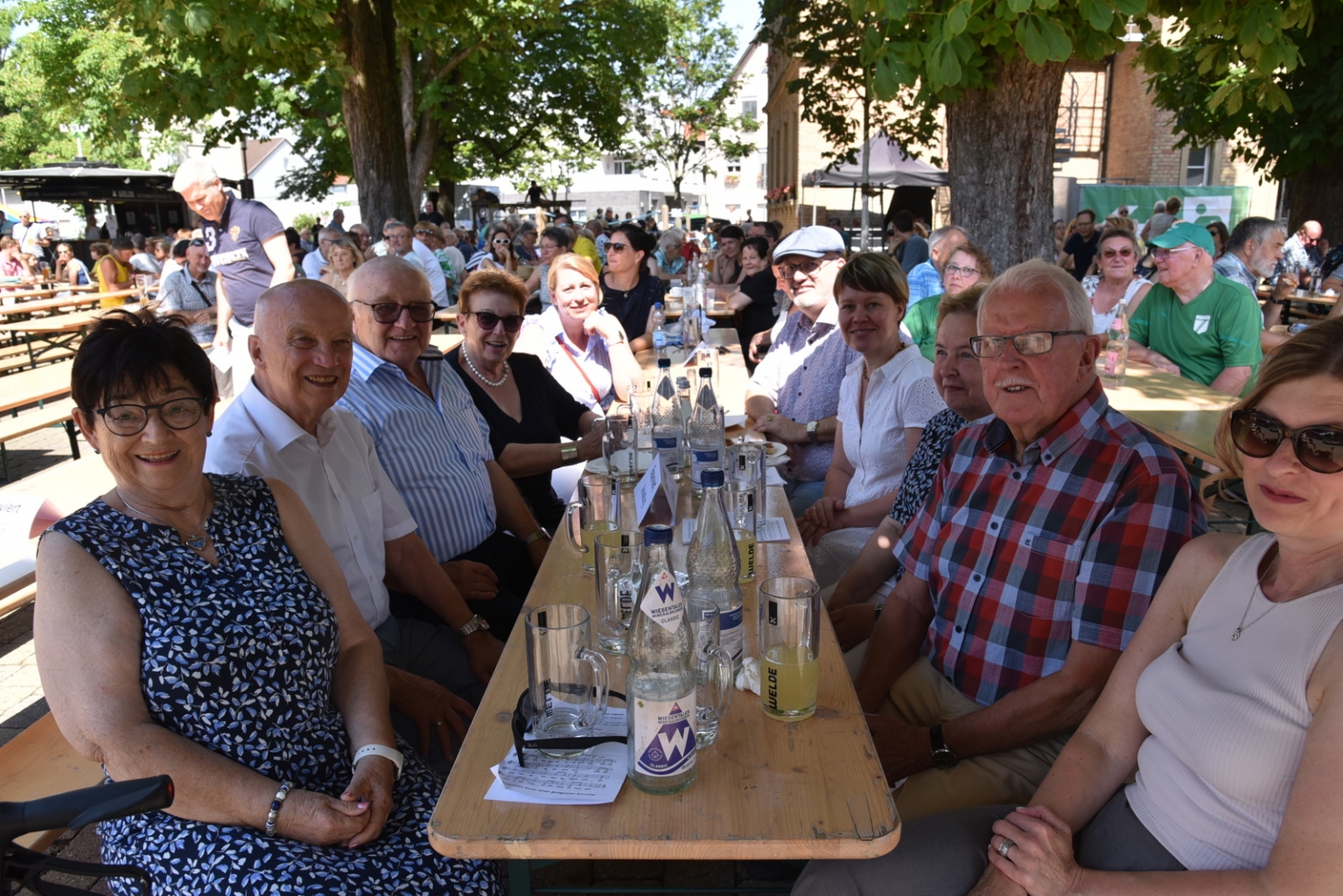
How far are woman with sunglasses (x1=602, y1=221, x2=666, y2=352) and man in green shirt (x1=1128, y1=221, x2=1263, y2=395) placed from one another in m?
3.61

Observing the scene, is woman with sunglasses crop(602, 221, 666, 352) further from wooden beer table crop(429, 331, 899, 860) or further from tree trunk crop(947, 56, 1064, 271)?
wooden beer table crop(429, 331, 899, 860)

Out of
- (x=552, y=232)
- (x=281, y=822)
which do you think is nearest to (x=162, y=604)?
(x=281, y=822)

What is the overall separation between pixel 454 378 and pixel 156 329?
163cm

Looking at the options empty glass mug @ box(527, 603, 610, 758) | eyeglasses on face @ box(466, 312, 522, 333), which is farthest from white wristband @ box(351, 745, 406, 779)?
eyeglasses on face @ box(466, 312, 522, 333)

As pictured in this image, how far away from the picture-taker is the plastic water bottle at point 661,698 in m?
1.42

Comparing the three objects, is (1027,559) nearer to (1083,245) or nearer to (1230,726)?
(1230,726)

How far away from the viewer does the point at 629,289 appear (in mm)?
7371

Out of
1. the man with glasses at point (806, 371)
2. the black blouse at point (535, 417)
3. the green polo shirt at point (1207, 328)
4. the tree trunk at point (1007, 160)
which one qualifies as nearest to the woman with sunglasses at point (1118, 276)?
the tree trunk at point (1007, 160)

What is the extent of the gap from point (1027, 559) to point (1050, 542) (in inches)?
2.6

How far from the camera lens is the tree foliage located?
41812mm

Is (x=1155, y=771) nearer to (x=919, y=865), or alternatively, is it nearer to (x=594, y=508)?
(x=919, y=865)

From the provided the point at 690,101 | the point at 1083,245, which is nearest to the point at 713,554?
the point at 1083,245

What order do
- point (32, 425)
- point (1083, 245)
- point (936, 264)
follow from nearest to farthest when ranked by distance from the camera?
point (32, 425), point (936, 264), point (1083, 245)

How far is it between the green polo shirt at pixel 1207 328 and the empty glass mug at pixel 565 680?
4.98m
